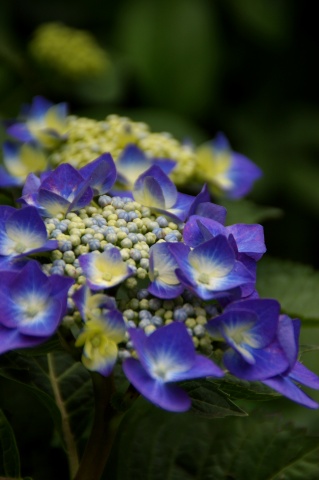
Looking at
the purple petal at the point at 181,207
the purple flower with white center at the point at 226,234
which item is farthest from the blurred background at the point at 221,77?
the purple flower with white center at the point at 226,234

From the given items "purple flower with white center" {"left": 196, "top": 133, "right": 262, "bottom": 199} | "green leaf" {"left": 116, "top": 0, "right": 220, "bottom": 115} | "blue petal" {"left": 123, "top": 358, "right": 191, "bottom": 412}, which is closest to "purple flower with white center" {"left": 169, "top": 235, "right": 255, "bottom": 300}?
"blue petal" {"left": 123, "top": 358, "right": 191, "bottom": 412}

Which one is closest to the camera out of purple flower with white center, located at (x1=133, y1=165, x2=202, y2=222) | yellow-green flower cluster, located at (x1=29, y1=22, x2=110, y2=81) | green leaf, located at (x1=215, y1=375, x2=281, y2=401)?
green leaf, located at (x1=215, y1=375, x2=281, y2=401)

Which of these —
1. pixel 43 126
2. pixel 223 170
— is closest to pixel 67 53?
pixel 43 126

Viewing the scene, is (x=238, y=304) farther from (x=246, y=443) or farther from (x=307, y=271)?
(x=307, y=271)

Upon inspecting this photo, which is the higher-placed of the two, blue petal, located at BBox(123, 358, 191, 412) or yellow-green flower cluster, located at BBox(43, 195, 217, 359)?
yellow-green flower cluster, located at BBox(43, 195, 217, 359)

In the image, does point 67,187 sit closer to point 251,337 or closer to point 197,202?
point 197,202

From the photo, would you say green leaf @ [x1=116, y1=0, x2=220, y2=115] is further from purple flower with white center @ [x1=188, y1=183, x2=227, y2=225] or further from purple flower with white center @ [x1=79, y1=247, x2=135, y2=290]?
purple flower with white center @ [x1=79, y1=247, x2=135, y2=290]

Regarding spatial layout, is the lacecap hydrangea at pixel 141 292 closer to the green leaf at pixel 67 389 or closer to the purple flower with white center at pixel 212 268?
the purple flower with white center at pixel 212 268

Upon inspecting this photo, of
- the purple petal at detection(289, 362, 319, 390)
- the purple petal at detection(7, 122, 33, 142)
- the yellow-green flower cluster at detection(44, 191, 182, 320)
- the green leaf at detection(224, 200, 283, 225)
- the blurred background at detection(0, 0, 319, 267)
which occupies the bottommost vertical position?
the blurred background at detection(0, 0, 319, 267)
